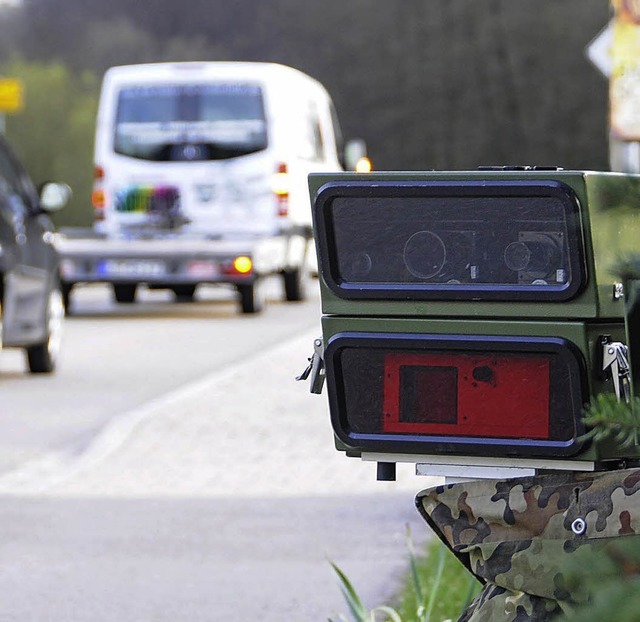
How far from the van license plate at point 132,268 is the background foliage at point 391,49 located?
36718 millimetres

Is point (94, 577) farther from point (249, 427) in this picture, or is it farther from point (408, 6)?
point (408, 6)

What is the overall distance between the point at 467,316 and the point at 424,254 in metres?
0.12

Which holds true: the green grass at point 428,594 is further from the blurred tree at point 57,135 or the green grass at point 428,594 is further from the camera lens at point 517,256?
the blurred tree at point 57,135

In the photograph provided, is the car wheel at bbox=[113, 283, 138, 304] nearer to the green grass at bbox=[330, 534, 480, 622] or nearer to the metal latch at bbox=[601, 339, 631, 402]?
the green grass at bbox=[330, 534, 480, 622]

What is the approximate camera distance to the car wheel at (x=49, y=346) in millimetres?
13258

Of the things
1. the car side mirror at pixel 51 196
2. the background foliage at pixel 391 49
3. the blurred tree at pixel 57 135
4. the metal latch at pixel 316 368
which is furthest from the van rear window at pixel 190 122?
the background foliage at pixel 391 49

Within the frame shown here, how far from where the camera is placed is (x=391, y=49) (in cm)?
6862

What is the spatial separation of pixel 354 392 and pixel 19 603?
10.1 ft

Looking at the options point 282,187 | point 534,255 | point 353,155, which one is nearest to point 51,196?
point 282,187

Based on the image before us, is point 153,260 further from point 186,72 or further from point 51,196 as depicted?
point 51,196

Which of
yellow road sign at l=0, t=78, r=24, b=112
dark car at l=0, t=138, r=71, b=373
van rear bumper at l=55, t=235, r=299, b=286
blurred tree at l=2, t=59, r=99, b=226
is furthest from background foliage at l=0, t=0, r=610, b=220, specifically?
dark car at l=0, t=138, r=71, b=373

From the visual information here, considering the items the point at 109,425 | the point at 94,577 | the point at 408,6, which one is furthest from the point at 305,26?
the point at 94,577

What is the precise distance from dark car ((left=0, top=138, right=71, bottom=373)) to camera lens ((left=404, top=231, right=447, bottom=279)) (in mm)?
9654

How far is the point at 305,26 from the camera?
69.4 metres
